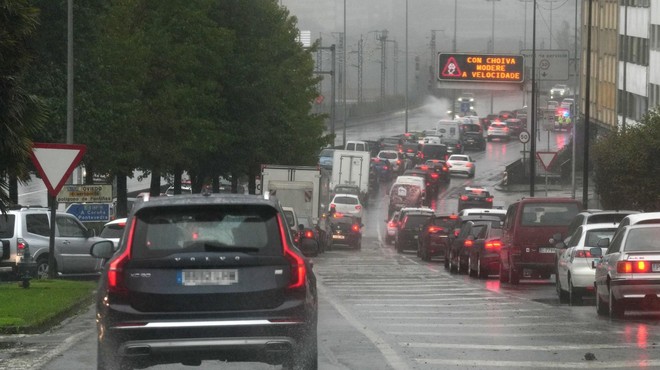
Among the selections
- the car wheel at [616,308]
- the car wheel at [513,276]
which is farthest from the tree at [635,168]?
the car wheel at [616,308]

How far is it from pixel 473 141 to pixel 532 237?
88.1 meters

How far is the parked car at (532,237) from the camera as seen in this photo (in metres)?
33.1

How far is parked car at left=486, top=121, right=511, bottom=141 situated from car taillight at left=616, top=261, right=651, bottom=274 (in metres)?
107

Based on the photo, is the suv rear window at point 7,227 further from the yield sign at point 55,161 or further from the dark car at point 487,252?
the dark car at point 487,252

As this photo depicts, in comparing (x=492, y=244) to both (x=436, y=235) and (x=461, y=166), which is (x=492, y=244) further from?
(x=461, y=166)

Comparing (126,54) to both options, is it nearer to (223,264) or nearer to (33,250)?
(33,250)

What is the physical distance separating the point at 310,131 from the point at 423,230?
29.1 meters

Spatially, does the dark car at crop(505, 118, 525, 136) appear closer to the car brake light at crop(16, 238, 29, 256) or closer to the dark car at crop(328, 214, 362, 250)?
the dark car at crop(328, 214, 362, 250)

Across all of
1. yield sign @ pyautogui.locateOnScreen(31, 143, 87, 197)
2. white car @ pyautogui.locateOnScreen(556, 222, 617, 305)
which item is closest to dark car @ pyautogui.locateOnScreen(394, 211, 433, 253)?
white car @ pyautogui.locateOnScreen(556, 222, 617, 305)

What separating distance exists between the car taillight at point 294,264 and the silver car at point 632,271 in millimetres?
9564

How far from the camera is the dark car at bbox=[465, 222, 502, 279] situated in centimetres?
3659

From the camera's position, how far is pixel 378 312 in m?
23.1

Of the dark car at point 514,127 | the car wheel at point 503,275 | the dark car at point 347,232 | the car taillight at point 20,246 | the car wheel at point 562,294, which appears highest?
the dark car at point 514,127

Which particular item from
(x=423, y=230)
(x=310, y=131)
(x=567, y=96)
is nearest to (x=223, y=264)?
(x=423, y=230)
